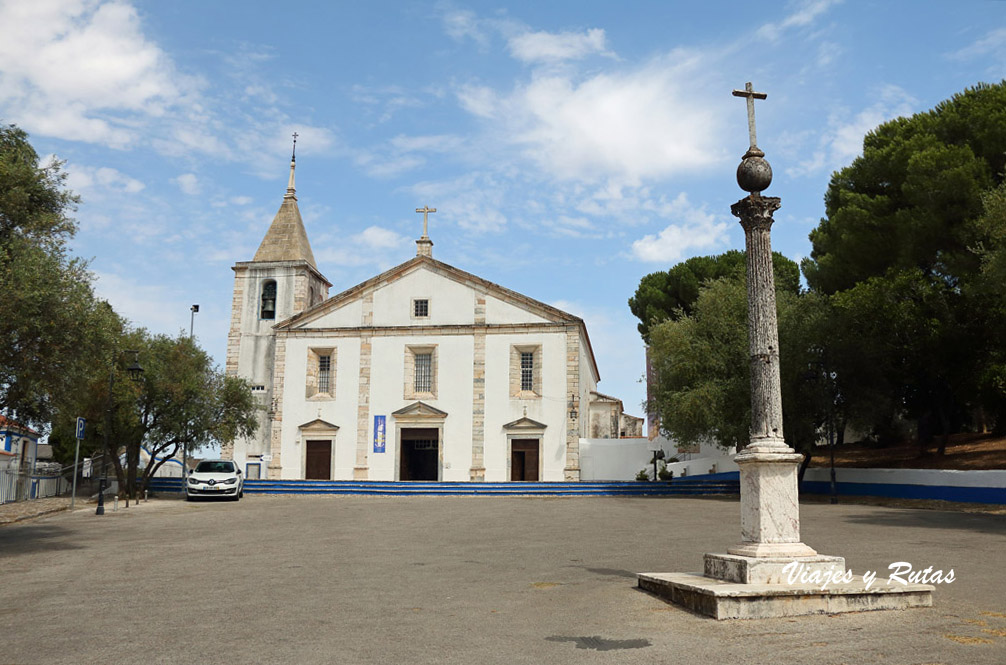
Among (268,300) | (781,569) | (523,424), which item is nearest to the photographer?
(781,569)

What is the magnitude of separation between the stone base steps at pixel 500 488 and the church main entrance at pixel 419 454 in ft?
16.8

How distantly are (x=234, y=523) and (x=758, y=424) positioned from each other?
13.4m

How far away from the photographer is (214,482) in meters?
26.0

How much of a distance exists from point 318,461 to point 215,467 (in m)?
10.3

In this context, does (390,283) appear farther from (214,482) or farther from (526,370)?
(214,482)

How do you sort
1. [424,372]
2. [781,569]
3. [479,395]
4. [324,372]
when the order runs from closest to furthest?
[781,569] < [479,395] < [424,372] < [324,372]

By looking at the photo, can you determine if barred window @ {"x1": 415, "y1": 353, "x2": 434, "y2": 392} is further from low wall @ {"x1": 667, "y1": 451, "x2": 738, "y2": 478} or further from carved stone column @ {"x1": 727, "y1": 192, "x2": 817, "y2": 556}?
carved stone column @ {"x1": 727, "y1": 192, "x2": 817, "y2": 556}

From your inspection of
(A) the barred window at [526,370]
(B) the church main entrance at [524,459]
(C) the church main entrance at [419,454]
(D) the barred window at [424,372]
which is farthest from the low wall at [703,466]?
(D) the barred window at [424,372]

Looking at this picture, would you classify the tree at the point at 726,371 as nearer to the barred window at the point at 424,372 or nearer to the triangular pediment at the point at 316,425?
the barred window at the point at 424,372

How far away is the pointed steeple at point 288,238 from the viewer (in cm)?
4131

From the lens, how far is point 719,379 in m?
27.1

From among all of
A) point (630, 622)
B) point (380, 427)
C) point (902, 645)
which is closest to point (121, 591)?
point (630, 622)

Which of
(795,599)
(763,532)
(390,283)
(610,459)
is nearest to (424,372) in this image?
(390,283)

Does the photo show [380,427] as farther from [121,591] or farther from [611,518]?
[121,591]
